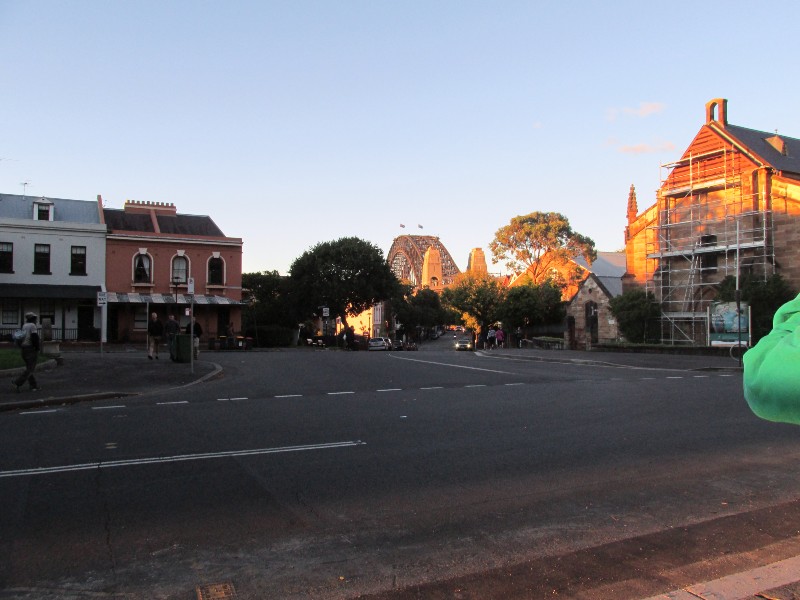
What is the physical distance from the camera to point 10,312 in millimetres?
37469

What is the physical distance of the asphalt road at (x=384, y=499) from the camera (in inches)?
171

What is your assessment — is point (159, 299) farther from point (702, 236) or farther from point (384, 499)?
point (384, 499)

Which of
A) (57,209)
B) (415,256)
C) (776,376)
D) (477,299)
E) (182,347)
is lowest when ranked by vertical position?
(182,347)

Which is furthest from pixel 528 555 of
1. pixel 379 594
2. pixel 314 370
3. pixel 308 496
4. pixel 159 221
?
pixel 159 221

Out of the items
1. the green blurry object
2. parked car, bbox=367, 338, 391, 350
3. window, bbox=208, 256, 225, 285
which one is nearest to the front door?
window, bbox=208, 256, 225, 285

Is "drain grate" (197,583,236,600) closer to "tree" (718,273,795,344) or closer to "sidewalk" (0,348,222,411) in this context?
"sidewalk" (0,348,222,411)

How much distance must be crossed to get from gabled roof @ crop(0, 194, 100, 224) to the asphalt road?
33641 millimetres

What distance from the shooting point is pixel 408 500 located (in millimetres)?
6070

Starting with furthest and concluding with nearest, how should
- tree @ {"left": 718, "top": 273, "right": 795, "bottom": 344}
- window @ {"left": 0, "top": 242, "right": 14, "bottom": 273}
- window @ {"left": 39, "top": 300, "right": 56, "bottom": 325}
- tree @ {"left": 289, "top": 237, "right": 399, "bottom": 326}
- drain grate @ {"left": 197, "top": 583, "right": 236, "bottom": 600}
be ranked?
tree @ {"left": 289, "top": 237, "right": 399, "bottom": 326}, window @ {"left": 39, "top": 300, "right": 56, "bottom": 325}, window @ {"left": 0, "top": 242, "right": 14, "bottom": 273}, tree @ {"left": 718, "top": 273, "right": 795, "bottom": 344}, drain grate @ {"left": 197, "top": 583, "right": 236, "bottom": 600}

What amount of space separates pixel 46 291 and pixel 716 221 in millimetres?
40355

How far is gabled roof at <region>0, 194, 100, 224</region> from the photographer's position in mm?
39812

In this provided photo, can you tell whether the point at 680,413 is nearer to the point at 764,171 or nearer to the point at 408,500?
the point at 408,500

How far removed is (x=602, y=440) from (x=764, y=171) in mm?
35573

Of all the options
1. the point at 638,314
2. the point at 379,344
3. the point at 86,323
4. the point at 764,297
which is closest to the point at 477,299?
the point at 379,344
